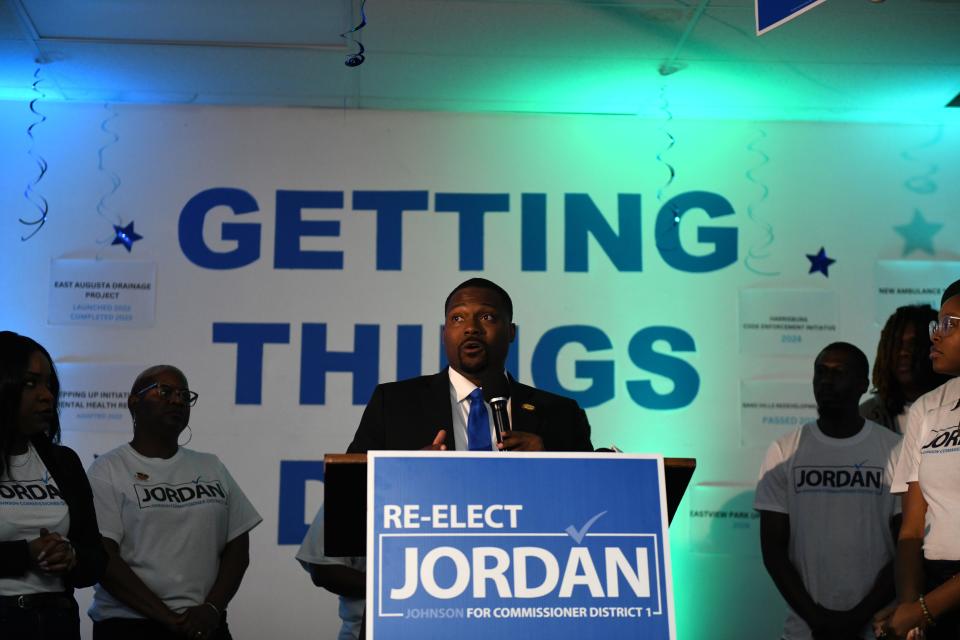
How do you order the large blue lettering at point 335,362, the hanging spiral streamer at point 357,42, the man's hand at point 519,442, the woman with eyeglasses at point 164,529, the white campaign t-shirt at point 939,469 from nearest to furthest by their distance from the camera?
1. the man's hand at point 519,442
2. the white campaign t-shirt at point 939,469
3. the woman with eyeglasses at point 164,529
4. the hanging spiral streamer at point 357,42
5. the large blue lettering at point 335,362

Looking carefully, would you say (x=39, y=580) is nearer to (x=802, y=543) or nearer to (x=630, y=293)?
(x=802, y=543)

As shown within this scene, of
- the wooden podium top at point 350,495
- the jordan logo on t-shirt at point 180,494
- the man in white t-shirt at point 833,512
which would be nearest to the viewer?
the wooden podium top at point 350,495

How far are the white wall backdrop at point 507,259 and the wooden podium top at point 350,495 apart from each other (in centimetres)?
331

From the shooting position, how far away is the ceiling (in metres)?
5.00

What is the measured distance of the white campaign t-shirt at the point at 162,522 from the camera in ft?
13.1

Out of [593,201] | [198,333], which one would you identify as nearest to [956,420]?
[593,201]

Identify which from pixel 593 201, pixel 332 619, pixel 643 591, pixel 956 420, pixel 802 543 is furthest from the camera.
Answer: pixel 593 201

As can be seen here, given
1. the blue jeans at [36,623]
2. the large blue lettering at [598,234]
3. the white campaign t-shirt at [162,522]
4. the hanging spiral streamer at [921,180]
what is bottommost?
the blue jeans at [36,623]

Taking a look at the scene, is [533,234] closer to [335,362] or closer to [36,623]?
[335,362]

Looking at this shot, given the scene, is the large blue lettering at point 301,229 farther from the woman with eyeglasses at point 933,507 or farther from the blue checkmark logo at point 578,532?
the blue checkmark logo at point 578,532

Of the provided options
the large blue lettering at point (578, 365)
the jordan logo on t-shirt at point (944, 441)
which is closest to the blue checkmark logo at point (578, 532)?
the jordan logo on t-shirt at point (944, 441)

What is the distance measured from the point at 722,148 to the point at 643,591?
170 inches

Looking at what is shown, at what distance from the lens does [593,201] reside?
19.7 feet

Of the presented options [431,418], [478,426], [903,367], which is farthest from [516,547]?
[903,367]
